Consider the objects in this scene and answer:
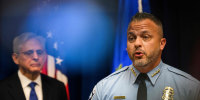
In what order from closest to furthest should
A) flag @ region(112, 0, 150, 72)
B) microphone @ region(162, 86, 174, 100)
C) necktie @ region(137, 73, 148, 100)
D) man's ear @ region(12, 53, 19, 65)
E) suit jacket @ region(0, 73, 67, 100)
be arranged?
microphone @ region(162, 86, 174, 100) → necktie @ region(137, 73, 148, 100) → suit jacket @ region(0, 73, 67, 100) → man's ear @ region(12, 53, 19, 65) → flag @ region(112, 0, 150, 72)

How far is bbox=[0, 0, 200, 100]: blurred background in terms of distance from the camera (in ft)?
9.49

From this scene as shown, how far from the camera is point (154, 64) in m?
2.39

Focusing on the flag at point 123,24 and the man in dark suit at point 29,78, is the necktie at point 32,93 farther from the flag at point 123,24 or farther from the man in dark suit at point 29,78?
the flag at point 123,24

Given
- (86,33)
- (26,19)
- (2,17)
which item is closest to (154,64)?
(86,33)

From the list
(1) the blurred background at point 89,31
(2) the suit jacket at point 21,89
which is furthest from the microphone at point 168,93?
(2) the suit jacket at point 21,89

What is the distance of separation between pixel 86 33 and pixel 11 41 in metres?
0.81

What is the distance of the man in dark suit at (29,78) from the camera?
2.67 m

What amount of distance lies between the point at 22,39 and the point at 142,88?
132 centimetres

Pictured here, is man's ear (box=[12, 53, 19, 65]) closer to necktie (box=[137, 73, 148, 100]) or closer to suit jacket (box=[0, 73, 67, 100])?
suit jacket (box=[0, 73, 67, 100])

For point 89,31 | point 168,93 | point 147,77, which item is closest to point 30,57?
point 89,31

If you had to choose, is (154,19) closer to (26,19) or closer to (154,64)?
(154,64)

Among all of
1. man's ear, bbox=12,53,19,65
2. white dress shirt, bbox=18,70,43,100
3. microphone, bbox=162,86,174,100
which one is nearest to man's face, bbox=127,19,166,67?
microphone, bbox=162,86,174,100

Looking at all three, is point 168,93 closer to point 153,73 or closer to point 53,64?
point 153,73

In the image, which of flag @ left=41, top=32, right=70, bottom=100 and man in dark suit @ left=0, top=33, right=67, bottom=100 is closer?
man in dark suit @ left=0, top=33, right=67, bottom=100
